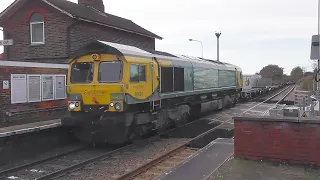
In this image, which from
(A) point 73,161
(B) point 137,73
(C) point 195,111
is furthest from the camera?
(C) point 195,111

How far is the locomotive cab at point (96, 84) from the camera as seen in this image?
10242 millimetres

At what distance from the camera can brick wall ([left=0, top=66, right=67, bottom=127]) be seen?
13109 millimetres

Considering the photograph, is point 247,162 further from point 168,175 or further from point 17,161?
point 17,161

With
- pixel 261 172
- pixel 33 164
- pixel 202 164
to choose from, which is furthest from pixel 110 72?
pixel 261 172

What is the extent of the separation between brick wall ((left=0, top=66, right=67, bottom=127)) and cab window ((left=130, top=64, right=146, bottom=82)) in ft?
17.6

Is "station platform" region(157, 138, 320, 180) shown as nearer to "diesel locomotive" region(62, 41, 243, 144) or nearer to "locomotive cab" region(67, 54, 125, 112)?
"diesel locomotive" region(62, 41, 243, 144)

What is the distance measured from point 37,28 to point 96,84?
1064cm

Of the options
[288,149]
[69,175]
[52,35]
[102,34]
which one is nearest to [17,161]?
[69,175]

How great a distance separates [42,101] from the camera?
49.1 feet

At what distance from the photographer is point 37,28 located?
63.8 feet

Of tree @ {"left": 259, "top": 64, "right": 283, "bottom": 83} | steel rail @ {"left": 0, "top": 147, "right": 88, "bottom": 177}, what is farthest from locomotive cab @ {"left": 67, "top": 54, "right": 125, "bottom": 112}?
tree @ {"left": 259, "top": 64, "right": 283, "bottom": 83}

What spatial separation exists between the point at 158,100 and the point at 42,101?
5.81m

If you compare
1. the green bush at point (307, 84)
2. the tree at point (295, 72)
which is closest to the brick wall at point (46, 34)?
the green bush at point (307, 84)

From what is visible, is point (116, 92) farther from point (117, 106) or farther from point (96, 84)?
point (96, 84)
